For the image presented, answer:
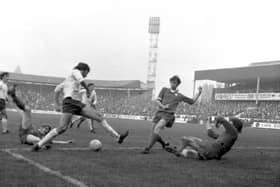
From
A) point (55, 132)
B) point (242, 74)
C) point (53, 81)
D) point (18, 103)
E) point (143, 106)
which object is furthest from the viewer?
point (53, 81)

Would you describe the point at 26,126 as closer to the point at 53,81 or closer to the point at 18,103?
the point at 18,103

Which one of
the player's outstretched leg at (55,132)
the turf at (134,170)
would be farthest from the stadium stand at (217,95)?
the player's outstretched leg at (55,132)

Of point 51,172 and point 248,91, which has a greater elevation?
point 248,91

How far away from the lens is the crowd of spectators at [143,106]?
173ft

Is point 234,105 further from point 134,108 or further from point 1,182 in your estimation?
point 1,182

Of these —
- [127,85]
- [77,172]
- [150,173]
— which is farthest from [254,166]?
[127,85]

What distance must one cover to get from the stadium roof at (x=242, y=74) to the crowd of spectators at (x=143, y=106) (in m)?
4.26

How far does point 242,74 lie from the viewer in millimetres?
59500

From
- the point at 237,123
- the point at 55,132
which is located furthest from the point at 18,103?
the point at 237,123

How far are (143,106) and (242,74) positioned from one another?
798 inches

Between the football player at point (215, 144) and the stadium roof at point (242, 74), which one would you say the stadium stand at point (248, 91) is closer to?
the stadium roof at point (242, 74)

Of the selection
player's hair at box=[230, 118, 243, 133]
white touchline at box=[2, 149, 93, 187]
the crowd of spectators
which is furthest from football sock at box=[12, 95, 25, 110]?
the crowd of spectators

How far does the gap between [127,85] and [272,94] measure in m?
41.4

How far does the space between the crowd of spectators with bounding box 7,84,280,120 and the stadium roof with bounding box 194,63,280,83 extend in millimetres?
4257
